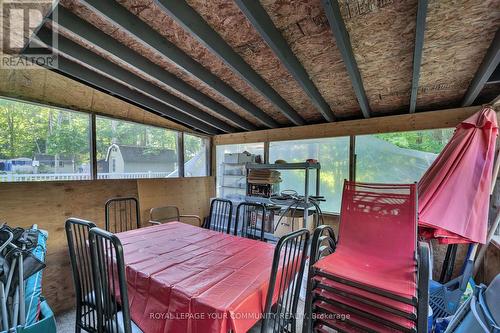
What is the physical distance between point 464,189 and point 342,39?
1737 millimetres

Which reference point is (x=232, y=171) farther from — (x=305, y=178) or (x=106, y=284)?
(x=106, y=284)

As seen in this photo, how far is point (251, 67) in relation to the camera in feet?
8.32

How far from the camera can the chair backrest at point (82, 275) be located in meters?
1.51

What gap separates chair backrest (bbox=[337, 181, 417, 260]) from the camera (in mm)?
1757

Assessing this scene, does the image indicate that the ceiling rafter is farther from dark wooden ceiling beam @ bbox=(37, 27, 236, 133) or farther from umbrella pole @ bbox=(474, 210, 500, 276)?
umbrella pole @ bbox=(474, 210, 500, 276)

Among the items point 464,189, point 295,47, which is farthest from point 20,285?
point 464,189

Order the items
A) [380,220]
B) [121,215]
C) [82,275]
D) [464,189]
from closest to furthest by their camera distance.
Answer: [82,275], [380,220], [464,189], [121,215]

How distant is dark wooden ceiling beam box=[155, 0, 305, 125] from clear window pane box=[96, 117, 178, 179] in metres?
2.35

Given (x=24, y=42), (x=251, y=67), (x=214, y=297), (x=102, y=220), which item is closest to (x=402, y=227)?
(x=214, y=297)

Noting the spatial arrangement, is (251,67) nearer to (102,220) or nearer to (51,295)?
(102,220)

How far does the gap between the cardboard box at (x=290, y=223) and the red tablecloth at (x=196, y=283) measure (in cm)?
142

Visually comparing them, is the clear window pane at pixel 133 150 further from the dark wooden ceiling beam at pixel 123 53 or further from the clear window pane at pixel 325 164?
the clear window pane at pixel 325 164

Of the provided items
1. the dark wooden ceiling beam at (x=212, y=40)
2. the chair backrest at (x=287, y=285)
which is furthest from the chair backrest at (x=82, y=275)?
the dark wooden ceiling beam at (x=212, y=40)

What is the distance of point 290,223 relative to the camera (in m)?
3.36
